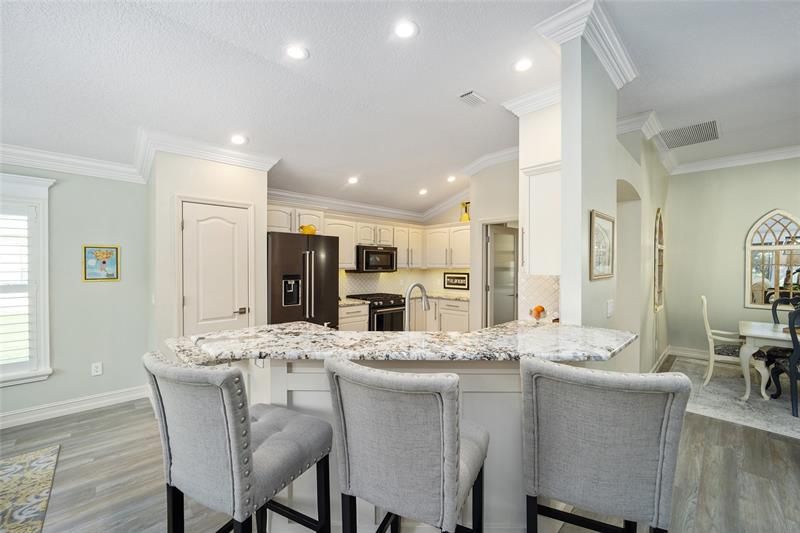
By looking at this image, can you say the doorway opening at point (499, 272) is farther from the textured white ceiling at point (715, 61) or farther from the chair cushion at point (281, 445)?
the chair cushion at point (281, 445)

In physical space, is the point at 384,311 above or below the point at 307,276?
below

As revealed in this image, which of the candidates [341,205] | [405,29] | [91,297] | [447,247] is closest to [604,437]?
[405,29]

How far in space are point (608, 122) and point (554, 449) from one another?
2081 mm

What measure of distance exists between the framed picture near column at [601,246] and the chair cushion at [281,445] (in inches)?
66.7

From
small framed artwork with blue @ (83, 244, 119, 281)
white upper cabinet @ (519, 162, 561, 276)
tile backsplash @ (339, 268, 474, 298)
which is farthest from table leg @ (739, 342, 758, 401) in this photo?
small framed artwork with blue @ (83, 244, 119, 281)

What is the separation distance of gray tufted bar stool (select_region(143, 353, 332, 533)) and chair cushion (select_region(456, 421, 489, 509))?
0.56 meters

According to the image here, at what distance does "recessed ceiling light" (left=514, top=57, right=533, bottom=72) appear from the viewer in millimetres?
2375

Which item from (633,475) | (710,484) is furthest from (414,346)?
(710,484)

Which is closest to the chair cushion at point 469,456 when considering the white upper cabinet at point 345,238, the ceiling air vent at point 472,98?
the ceiling air vent at point 472,98

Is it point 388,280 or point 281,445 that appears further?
point 388,280

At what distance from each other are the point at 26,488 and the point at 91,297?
1854 millimetres

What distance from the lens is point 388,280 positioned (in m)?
6.38

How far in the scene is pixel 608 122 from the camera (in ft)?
7.59

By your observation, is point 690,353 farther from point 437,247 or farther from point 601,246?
point 601,246
